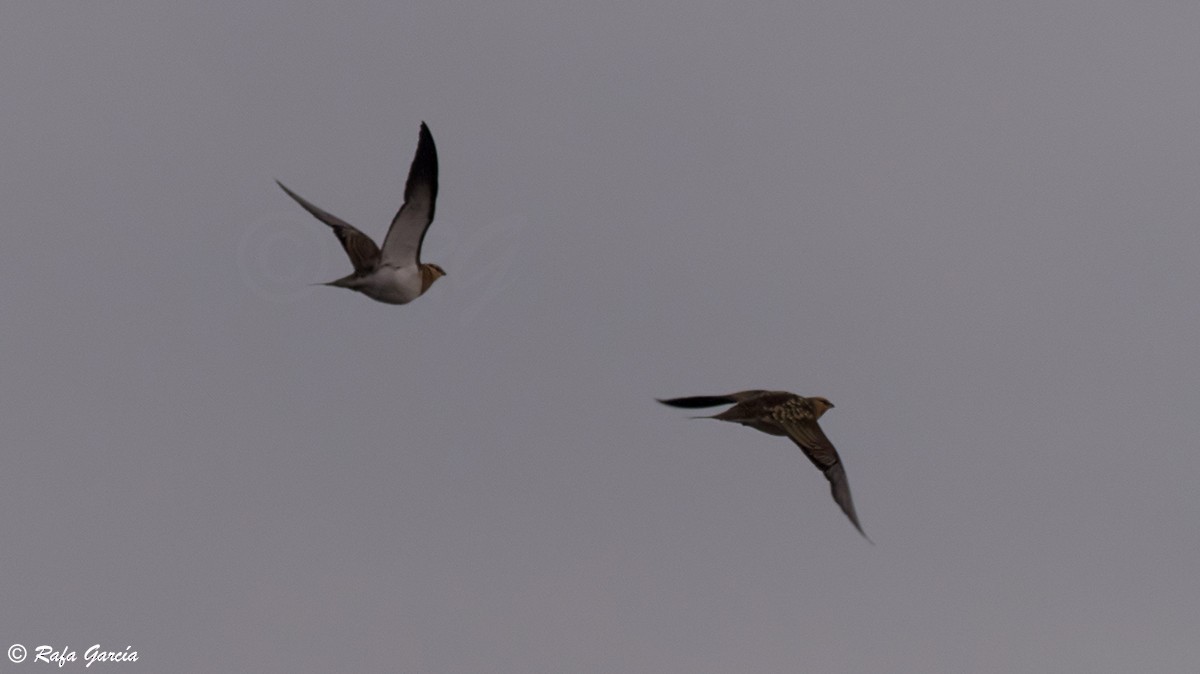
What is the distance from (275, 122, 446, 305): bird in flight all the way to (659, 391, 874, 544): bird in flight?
19.0 ft

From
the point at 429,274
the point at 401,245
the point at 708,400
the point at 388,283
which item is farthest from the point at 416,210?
the point at 708,400

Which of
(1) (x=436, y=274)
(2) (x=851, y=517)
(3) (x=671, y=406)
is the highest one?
(1) (x=436, y=274)

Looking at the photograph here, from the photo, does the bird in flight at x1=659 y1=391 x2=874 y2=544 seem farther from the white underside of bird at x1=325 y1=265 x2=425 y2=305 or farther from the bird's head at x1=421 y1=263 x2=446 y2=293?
the white underside of bird at x1=325 y1=265 x2=425 y2=305

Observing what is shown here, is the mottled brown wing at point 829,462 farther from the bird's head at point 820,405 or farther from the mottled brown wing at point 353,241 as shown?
the mottled brown wing at point 353,241

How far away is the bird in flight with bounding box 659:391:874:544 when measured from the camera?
1599 inches

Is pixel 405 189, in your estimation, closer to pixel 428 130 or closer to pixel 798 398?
pixel 428 130

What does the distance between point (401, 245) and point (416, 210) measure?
0.86 m

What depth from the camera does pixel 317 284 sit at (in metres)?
37.2

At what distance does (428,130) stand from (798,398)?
961cm

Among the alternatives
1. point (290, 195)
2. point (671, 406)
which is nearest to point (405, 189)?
point (290, 195)

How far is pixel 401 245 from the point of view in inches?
1505

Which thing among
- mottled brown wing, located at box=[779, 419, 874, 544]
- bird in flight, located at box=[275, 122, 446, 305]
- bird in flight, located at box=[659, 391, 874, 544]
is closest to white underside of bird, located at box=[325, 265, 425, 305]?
bird in flight, located at box=[275, 122, 446, 305]

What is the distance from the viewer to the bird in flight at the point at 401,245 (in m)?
37.4

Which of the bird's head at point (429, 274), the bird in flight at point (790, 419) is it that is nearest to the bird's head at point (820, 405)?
the bird in flight at point (790, 419)
